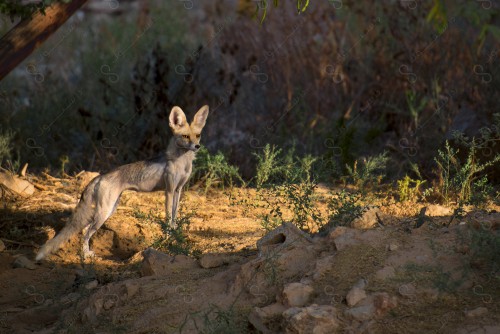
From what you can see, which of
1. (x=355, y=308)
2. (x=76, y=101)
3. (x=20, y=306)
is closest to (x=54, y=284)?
(x=20, y=306)

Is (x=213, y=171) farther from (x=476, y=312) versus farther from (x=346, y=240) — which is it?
(x=476, y=312)

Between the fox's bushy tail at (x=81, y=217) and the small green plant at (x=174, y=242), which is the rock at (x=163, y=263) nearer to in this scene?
the small green plant at (x=174, y=242)

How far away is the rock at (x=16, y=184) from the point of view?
7777 mm

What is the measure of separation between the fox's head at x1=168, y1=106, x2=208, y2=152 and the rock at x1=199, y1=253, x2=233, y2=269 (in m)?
1.94

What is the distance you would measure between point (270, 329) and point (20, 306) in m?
2.26

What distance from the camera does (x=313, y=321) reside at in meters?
4.16

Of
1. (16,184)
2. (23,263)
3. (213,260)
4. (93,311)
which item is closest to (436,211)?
(213,260)

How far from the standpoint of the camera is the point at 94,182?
23.2 ft

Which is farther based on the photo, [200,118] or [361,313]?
[200,118]

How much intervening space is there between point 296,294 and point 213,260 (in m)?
1.05

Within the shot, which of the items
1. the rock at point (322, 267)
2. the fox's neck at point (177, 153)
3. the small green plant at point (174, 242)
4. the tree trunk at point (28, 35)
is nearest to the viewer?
the rock at point (322, 267)

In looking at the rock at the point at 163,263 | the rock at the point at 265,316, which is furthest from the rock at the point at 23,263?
the rock at the point at 265,316

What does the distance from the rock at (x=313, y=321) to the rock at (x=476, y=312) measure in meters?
0.68

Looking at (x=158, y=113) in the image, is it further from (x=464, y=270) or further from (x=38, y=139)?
(x=464, y=270)
